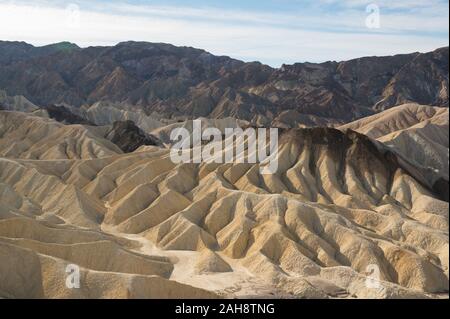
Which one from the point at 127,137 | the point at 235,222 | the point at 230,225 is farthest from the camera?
the point at 127,137

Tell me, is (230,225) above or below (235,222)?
below

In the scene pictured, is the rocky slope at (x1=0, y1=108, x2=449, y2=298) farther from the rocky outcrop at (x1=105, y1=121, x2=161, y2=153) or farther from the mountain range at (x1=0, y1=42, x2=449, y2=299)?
the rocky outcrop at (x1=105, y1=121, x2=161, y2=153)

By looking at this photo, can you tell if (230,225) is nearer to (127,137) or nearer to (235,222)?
(235,222)

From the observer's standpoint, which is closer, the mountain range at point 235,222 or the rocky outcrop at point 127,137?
the mountain range at point 235,222

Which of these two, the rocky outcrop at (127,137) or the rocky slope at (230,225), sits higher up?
the rocky outcrop at (127,137)

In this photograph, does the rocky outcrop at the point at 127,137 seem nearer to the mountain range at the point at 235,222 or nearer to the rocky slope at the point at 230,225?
the mountain range at the point at 235,222

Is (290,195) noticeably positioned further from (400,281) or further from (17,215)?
(17,215)

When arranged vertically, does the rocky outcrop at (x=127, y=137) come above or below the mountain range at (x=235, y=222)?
above

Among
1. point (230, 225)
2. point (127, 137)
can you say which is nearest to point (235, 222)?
point (230, 225)

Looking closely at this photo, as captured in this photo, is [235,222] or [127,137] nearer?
[235,222]

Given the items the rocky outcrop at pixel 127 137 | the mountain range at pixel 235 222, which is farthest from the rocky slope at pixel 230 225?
the rocky outcrop at pixel 127 137

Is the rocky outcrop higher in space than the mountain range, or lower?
higher

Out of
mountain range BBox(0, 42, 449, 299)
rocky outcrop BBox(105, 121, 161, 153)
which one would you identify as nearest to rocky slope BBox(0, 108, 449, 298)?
mountain range BBox(0, 42, 449, 299)
